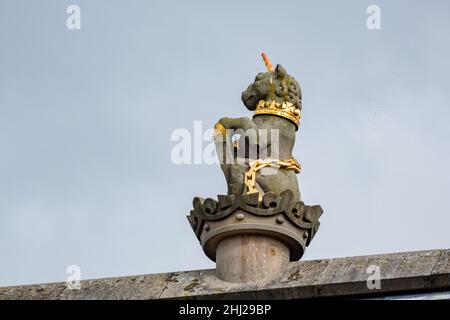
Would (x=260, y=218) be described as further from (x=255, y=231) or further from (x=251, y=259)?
(x=251, y=259)

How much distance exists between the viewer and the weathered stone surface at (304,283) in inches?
824

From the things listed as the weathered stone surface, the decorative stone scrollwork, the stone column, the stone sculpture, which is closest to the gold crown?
the stone sculpture

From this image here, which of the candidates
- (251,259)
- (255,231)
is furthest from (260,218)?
(251,259)

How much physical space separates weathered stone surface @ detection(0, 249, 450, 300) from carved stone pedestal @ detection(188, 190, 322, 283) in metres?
0.25

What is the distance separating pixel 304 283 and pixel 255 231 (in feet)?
4.17

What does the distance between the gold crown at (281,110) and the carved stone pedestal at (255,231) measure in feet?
4.55

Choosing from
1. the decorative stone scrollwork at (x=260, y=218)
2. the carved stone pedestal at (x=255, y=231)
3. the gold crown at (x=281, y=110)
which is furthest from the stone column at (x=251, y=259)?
the gold crown at (x=281, y=110)

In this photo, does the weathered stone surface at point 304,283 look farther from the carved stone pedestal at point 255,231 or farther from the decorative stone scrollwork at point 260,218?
the decorative stone scrollwork at point 260,218

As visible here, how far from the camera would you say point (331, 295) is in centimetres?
2117

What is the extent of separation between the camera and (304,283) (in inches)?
844

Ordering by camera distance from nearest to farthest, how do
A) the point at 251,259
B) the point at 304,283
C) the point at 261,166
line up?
the point at 304,283
the point at 251,259
the point at 261,166

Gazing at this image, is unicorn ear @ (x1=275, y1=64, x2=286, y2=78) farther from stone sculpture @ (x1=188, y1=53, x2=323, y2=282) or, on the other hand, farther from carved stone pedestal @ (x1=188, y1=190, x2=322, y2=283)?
carved stone pedestal @ (x1=188, y1=190, x2=322, y2=283)
